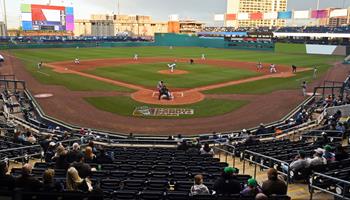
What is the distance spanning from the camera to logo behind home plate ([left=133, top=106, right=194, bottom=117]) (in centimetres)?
2593

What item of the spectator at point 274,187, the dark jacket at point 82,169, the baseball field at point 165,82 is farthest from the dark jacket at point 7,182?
the baseball field at point 165,82

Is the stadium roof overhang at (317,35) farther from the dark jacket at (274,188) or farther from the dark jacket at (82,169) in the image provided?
the dark jacket at (82,169)

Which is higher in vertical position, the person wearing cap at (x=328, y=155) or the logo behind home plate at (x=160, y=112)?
the person wearing cap at (x=328, y=155)

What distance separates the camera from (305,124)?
2142 cm

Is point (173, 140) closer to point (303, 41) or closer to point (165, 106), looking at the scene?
point (165, 106)

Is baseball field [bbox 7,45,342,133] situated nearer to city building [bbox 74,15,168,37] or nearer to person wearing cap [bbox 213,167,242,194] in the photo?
person wearing cap [bbox 213,167,242,194]

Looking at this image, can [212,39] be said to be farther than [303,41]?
Yes

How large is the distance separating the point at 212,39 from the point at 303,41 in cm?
2455

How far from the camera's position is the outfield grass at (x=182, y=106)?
26.6 m

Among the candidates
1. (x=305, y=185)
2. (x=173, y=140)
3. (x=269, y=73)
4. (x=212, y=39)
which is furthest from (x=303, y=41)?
(x=305, y=185)

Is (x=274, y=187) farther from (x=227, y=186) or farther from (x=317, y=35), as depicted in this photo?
(x=317, y=35)

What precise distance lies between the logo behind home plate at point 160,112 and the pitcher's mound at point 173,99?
181 centimetres

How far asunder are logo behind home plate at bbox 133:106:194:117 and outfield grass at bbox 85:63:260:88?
9378 mm

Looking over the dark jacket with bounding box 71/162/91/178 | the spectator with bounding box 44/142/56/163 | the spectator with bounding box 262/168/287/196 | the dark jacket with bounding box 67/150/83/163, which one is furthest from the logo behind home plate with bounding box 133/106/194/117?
the spectator with bounding box 262/168/287/196
